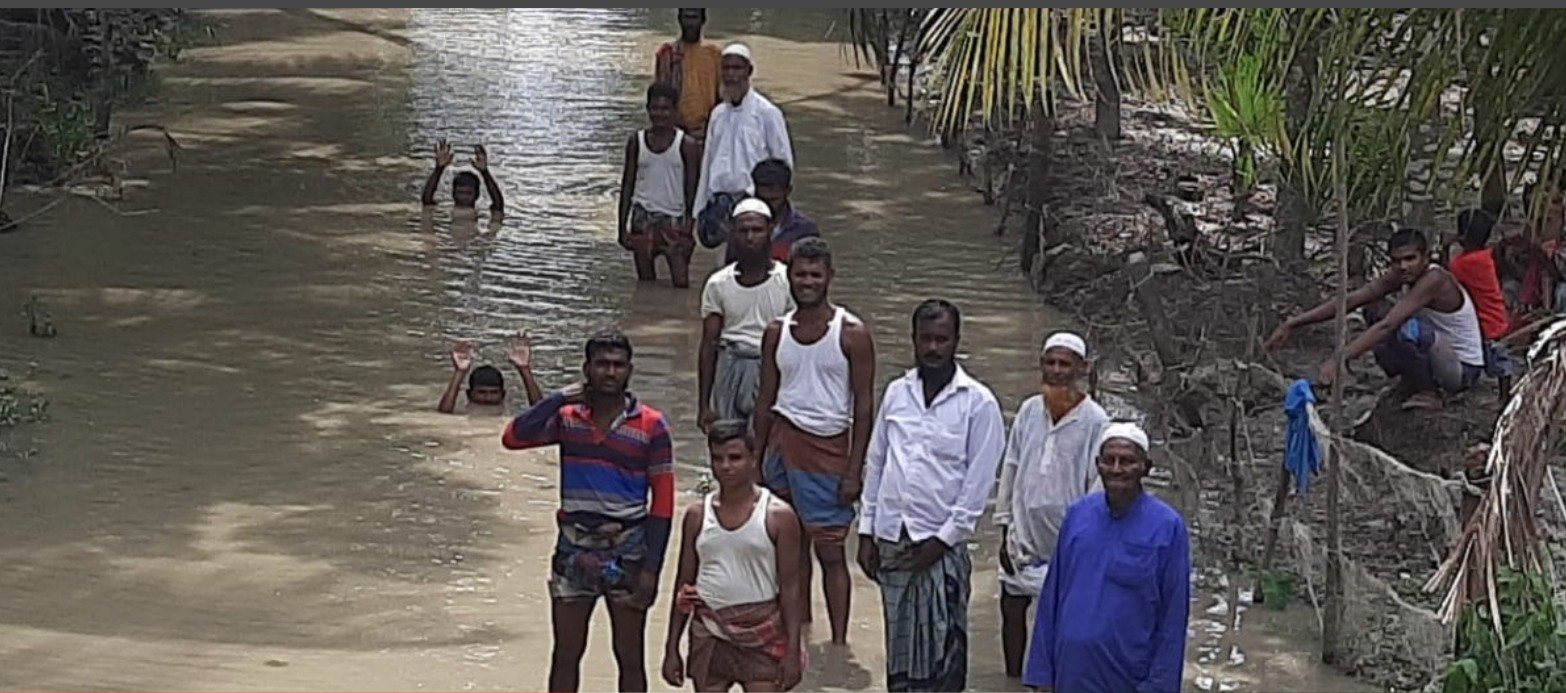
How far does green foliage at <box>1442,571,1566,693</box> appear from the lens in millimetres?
4770

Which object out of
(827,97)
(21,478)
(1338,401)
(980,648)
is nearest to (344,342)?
(21,478)

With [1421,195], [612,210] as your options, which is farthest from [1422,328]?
[612,210]

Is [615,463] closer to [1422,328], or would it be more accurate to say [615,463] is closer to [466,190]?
[1422,328]

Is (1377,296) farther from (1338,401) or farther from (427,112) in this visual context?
(427,112)

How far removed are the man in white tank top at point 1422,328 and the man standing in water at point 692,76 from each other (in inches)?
151

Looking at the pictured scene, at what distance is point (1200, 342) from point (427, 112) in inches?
348

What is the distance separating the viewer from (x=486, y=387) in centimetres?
981

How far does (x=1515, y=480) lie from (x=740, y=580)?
2.01 m

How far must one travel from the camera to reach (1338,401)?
6.79 metres

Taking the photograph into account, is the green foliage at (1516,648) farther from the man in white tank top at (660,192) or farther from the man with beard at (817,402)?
the man in white tank top at (660,192)

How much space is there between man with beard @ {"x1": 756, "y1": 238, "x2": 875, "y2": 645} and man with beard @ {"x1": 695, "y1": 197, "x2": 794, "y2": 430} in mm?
462

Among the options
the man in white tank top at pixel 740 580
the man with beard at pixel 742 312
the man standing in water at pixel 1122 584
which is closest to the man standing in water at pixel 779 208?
the man with beard at pixel 742 312

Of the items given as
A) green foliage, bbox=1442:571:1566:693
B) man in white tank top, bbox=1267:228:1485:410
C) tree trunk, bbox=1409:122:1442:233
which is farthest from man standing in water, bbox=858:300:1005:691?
man in white tank top, bbox=1267:228:1485:410

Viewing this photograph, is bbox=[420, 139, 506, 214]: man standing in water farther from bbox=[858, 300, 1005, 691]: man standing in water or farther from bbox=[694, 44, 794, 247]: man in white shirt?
bbox=[858, 300, 1005, 691]: man standing in water
